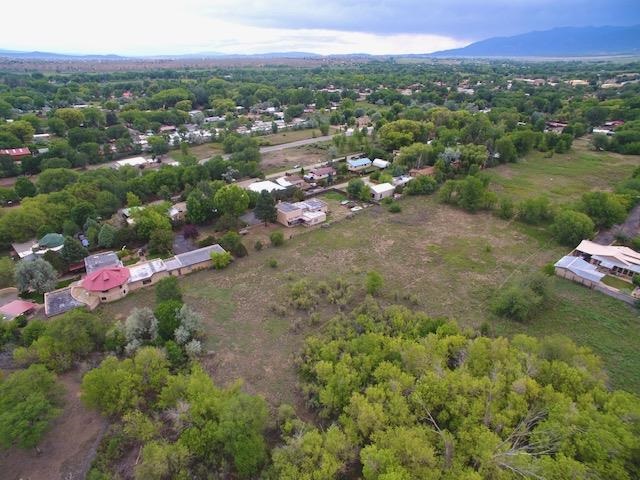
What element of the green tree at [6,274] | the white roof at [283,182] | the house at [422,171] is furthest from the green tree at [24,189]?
the house at [422,171]

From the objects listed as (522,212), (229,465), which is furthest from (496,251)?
(229,465)

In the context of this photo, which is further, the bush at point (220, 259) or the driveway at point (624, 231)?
the driveway at point (624, 231)

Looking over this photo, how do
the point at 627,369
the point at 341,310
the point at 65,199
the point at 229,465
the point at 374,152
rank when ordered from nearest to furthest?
the point at 229,465 < the point at 627,369 < the point at 341,310 < the point at 65,199 < the point at 374,152

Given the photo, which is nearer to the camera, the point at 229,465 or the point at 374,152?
the point at 229,465

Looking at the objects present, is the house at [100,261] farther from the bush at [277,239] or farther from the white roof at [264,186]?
the white roof at [264,186]

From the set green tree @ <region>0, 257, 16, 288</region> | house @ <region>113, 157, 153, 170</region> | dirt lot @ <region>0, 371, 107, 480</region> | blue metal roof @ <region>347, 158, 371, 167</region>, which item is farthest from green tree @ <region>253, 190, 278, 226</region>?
house @ <region>113, 157, 153, 170</region>

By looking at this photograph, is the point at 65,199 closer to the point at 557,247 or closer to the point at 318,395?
the point at 318,395

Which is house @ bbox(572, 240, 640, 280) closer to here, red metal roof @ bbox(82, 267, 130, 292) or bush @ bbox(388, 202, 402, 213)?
bush @ bbox(388, 202, 402, 213)
